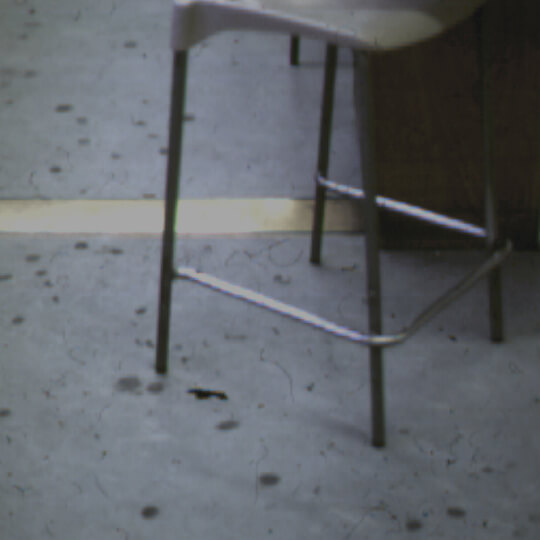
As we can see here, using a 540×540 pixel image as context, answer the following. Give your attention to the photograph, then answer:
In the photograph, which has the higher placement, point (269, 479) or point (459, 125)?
point (459, 125)

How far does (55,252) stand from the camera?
215cm

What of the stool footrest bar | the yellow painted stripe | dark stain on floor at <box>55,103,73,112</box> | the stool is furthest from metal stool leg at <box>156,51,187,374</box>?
dark stain on floor at <box>55,103,73,112</box>

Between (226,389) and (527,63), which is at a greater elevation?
(527,63)

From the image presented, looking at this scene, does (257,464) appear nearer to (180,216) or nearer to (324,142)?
(324,142)

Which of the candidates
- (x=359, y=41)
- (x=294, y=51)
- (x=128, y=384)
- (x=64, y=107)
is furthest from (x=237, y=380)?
(x=294, y=51)

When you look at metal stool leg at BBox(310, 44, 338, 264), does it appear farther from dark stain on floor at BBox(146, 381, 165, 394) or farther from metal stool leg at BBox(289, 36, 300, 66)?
metal stool leg at BBox(289, 36, 300, 66)

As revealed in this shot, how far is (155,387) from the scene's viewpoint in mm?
1735

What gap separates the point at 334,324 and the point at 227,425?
0.27 m

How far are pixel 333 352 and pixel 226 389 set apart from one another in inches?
9.5

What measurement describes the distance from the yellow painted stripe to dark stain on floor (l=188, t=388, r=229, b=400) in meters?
0.59

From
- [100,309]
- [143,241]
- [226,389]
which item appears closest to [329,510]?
[226,389]

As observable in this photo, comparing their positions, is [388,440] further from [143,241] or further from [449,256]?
[143,241]

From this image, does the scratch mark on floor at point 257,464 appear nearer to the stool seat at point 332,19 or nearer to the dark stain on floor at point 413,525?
the dark stain on floor at point 413,525

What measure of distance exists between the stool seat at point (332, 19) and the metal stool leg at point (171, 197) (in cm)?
7
